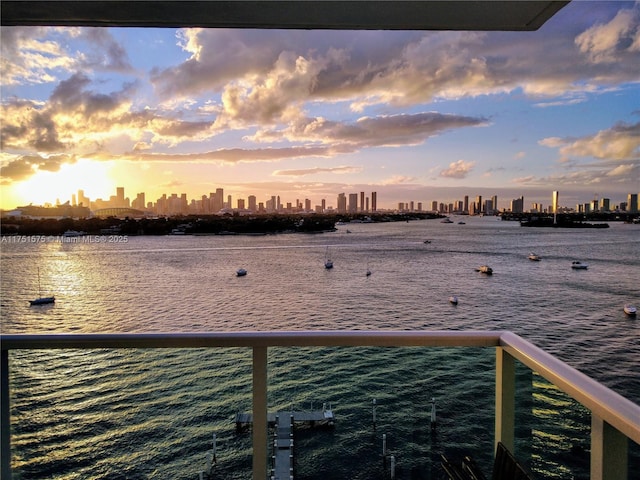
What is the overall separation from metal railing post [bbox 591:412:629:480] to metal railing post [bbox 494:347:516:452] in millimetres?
361

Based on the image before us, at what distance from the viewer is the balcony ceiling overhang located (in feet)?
4.12

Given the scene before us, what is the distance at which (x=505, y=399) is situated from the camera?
3.92 ft

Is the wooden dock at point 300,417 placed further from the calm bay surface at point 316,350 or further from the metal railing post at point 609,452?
the metal railing post at point 609,452

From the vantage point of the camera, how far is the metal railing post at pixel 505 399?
A: 1.17m

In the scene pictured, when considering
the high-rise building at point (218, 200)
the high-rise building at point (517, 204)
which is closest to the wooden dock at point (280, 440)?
the high-rise building at point (218, 200)

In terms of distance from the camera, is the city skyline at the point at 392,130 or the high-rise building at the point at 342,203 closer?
the city skyline at the point at 392,130

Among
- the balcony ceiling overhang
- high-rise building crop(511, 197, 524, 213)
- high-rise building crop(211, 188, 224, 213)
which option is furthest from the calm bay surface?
high-rise building crop(211, 188, 224, 213)

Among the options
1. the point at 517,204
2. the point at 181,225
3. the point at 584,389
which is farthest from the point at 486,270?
the point at 584,389

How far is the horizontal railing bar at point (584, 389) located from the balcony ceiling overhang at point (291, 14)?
101cm

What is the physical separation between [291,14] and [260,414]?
1241 millimetres

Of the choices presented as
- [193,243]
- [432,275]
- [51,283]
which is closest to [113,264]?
[51,283]

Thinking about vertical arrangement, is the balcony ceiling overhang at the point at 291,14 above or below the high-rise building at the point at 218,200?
below

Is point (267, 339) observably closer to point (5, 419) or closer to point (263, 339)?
point (263, 339)

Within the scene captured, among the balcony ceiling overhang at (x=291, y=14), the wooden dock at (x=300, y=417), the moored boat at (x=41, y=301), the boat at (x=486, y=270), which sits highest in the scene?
the balcony ceiling overhang at (x=291, y=14)
